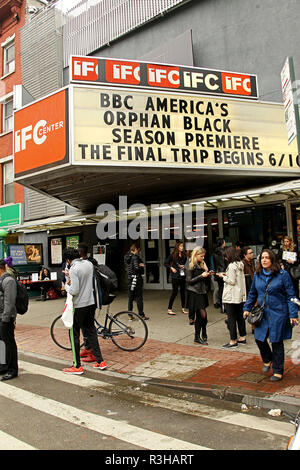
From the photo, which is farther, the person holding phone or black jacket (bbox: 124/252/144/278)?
black jacket (bbox: 124/252/144/278)

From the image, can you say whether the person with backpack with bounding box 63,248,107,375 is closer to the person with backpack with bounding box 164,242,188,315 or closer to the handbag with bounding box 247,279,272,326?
the handbag with bounding box 247,279,272,326

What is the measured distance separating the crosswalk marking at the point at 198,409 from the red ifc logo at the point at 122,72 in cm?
652

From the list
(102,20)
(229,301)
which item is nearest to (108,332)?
(229,301)

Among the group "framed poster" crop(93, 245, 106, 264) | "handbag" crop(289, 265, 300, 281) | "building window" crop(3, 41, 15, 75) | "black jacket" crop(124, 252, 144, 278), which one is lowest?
"handbag" crop(289, 265, 300, 281)

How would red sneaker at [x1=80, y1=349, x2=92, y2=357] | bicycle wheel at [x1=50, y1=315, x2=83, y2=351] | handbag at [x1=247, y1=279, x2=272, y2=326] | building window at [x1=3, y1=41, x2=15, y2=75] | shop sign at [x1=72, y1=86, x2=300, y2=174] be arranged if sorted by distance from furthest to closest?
building window at [x1=3, y1=41, x2=15, y2=75]
shop sign at [x1=72, y1=86, x2=300, y2=174]
bicycle wheel at [x1=50, y1=315, x2=83, y2=351]
red sneaker at [x1=80, y1=349, x2=92, y2=357]
handbag at [x1=247, y1=279, x2=272, y2=326]

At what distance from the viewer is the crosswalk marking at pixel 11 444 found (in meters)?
3.36

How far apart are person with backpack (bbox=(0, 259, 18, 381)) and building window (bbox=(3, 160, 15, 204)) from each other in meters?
14.7

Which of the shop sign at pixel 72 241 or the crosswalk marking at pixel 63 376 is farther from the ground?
the shop sign at pixel 72 241

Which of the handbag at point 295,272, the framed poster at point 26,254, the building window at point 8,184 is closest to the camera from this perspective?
the handbag at point 295,272

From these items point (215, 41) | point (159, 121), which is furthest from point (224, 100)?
point (215, 41)

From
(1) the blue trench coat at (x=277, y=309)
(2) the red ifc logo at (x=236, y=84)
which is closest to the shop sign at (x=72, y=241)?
(2) the red ifc logo at (x=236, y=84)

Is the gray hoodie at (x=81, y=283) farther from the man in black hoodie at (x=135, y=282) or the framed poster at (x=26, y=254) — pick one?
the framed poster at (x=26, y=254)

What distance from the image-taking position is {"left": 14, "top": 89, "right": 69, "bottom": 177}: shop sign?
324 inches

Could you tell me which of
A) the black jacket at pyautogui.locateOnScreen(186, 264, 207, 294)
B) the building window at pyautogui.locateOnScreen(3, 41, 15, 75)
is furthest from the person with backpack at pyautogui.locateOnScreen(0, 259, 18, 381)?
the building window at pyautogui.locateOnScreen(3, 41, 15, 75)
